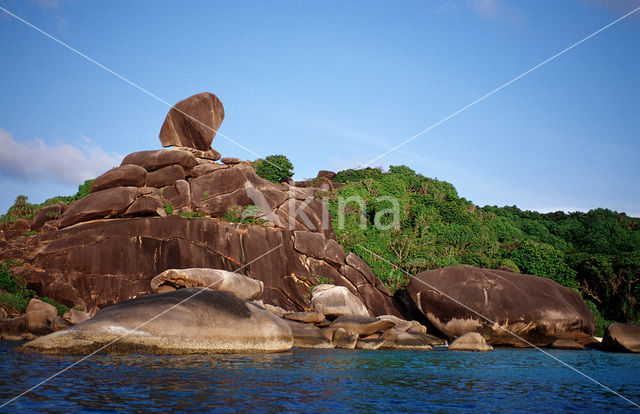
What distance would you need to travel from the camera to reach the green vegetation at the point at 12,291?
950 inches

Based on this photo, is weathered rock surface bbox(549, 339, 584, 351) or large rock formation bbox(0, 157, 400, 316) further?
weathered rock surface bbox(549, 339, 584, 351)

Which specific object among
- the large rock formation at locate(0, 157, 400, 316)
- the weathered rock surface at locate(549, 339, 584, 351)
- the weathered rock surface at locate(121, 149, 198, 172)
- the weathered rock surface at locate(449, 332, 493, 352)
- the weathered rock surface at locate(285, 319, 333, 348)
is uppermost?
the weathered rock surface at locate(121, 149, 198, 172)

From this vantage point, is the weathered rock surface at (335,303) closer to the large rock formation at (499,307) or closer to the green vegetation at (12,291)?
the large rock formation at (499,307)

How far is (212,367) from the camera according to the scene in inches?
497

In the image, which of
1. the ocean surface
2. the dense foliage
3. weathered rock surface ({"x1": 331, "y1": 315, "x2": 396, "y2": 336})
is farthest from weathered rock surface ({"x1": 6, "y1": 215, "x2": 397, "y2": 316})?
the ocean surface

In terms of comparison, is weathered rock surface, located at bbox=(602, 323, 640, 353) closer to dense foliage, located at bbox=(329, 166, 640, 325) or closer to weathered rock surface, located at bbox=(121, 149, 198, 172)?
dense foliage, located at bbox=(329, 166, 640, 325)

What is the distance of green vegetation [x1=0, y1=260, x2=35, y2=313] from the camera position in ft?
79.2

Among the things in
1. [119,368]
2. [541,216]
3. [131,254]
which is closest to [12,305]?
[131,254]

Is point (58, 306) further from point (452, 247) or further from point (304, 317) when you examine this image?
point (452, 247)

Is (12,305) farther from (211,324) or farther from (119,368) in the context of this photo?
(119,368)

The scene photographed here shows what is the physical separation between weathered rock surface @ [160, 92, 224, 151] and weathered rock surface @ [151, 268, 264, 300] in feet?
59.9

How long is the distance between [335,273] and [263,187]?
800cm

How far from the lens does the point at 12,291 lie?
82.2 feet

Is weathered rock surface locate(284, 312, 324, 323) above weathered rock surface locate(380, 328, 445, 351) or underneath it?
above
